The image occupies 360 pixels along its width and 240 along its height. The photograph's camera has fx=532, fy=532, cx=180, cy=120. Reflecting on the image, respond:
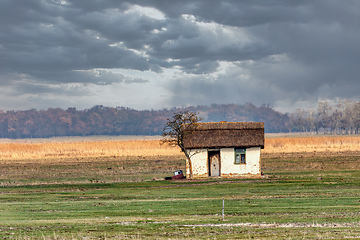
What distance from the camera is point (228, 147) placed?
47344 millimetres

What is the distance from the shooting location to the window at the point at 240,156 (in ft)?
156

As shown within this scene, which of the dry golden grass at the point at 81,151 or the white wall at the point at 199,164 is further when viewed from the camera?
the dry golden grass at the point at 81,151

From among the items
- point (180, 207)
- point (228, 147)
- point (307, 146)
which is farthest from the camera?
point (307, 146)

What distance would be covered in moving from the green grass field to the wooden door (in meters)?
3.27

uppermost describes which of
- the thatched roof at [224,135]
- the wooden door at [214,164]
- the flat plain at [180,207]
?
the thatched roof at [224,135]

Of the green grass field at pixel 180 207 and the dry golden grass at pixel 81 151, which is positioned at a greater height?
the dry golden grass at pixel 81 151

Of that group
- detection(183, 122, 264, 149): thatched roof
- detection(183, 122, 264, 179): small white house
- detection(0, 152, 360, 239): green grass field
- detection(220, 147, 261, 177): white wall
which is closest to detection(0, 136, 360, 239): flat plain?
detection(0, 152, 360, 239): green grass field

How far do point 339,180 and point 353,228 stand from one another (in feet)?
83.8

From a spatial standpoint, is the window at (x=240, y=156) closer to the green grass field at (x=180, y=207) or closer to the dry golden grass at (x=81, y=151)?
the green grass field at (x=180, y=207)

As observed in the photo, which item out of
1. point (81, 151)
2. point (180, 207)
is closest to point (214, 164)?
point (180, 207)

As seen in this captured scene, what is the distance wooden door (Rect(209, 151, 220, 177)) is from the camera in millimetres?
48438

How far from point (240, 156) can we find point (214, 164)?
2604 millimetres

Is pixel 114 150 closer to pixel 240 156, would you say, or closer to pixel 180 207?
pixel 240 156

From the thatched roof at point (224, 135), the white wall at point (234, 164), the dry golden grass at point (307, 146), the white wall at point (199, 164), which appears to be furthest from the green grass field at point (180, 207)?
the dry golden grass at point (307, 146)
